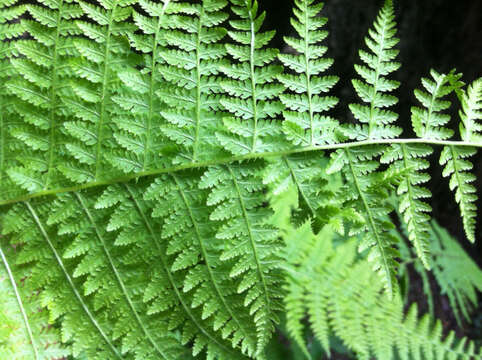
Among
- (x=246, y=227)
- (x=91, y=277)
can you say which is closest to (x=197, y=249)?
(x=246, y=227)

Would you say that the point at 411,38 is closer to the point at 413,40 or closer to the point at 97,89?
the point at 413,40

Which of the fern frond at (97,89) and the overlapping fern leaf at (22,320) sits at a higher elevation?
the fern frond at (97,89)

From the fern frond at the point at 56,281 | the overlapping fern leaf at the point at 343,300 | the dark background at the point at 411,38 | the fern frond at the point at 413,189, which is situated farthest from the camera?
the dark background at the point at 411,38

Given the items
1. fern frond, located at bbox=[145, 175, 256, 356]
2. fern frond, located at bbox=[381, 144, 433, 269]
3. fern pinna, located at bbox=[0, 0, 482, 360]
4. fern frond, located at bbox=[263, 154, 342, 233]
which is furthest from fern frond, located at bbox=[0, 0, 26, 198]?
fern frond, located at bbox=[381, 144, 433, 269]

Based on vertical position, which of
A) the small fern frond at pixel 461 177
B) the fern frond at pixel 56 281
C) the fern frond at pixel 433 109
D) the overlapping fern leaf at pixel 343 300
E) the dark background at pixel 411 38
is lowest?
the overlapping fern leaf at pixel 343 300

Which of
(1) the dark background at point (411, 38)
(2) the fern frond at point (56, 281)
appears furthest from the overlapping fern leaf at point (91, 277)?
(1) the dark background at point (411, 38)

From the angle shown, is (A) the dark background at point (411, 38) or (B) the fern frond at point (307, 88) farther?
(A) the dark background at point (411, 38)

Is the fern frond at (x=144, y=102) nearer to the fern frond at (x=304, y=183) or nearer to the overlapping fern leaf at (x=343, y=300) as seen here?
the fern frond at (x=304, y=183)

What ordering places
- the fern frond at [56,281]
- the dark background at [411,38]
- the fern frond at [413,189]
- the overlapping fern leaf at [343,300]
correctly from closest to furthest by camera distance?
the fern frond at [413,189]
the fern frond at [56,281]
the overlapping fern leaf at [343,300]
the dark background at [411,38]
